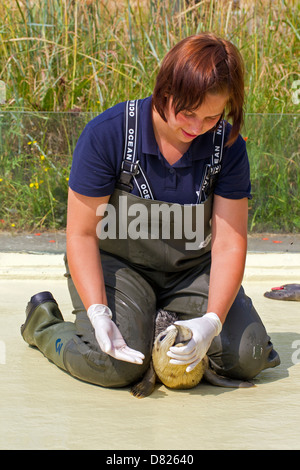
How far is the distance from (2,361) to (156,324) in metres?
0.61

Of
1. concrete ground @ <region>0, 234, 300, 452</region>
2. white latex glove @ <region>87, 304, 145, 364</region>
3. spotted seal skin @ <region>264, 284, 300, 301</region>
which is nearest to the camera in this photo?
concrete ground @ <region>0, 234, 300, 452</region>

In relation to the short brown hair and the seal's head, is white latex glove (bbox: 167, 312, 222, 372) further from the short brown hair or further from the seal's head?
the short brown hair

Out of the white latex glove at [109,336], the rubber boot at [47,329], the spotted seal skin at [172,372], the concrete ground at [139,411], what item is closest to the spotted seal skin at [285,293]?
the concrete ground at [139,411]

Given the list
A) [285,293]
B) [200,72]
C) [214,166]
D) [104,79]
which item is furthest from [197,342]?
[104,79]

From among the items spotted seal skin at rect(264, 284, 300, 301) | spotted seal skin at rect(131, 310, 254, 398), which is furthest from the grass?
spotted seal skin at rect(131, 310, 254, 398)

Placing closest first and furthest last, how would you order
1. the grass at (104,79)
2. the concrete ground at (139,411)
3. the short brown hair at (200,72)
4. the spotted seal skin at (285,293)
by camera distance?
the concrete ground at (139,411)
the short brown hair at (200,72)
the spotted seal skin at (285,293)
the grass at (104,79)

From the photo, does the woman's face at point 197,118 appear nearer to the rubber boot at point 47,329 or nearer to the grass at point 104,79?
the rubber boot at point 47,329

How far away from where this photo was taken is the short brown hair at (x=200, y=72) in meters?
2.06

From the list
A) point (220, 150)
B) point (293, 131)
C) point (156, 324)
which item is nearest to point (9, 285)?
point (156, 324)

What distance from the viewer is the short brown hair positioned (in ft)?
6.77

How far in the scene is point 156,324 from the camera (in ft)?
8.00

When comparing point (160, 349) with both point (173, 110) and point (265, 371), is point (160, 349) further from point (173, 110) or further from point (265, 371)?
point (173, 110)

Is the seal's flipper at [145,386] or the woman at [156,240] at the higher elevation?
the woman at [156,240]

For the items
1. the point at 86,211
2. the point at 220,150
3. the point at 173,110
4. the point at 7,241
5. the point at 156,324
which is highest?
the point at 173,110
